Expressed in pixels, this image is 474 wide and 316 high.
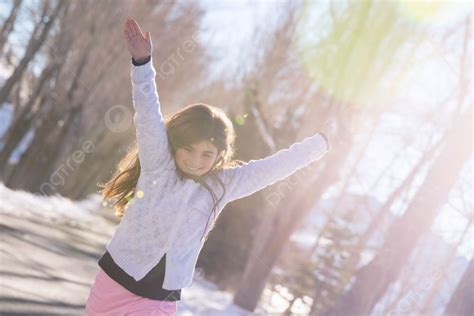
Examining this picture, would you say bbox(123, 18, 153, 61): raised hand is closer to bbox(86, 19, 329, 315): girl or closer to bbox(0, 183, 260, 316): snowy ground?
bbox(86, 19, 329, 315): girl

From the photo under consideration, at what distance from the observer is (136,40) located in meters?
2.28

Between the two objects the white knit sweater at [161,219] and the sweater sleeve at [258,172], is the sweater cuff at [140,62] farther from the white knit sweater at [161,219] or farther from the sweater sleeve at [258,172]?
the sweater sleeve at [258,172]

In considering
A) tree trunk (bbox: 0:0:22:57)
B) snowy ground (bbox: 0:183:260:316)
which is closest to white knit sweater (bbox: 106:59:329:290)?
snowy ground (bbox: 0:183:260:316)

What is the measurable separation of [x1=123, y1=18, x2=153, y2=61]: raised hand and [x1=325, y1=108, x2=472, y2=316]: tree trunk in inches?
233

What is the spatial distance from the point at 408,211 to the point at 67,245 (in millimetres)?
6216

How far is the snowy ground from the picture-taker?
601cm

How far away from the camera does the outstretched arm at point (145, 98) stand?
229 cm

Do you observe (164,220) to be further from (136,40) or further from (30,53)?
(30,53)

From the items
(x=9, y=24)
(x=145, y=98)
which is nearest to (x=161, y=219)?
(x=145, y=98)

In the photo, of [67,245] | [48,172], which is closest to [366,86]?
[67,245]

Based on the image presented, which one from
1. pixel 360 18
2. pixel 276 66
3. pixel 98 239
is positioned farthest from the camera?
pixel 276 66

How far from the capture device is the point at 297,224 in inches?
397

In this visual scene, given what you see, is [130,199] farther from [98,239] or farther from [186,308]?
[98,239]

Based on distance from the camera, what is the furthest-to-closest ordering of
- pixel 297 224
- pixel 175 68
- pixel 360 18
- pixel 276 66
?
pixel 175 68 < pixel 276 66 < pixel 360 18 < pixel 297 224
